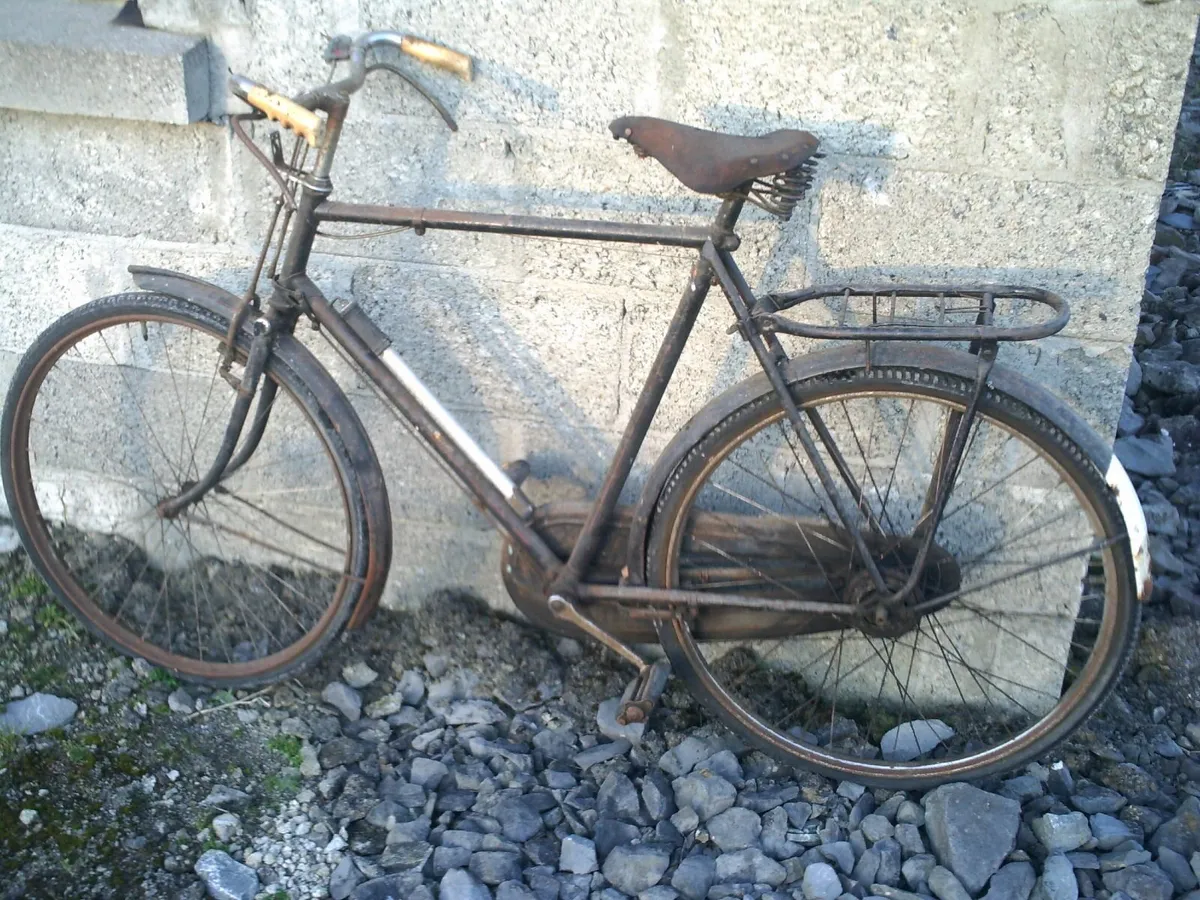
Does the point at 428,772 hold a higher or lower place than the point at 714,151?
lower

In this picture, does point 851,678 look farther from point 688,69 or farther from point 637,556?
point 688,69

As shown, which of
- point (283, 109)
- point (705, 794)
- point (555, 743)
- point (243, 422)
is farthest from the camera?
point (555, 743)

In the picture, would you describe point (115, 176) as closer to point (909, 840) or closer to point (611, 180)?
point (611, 180)

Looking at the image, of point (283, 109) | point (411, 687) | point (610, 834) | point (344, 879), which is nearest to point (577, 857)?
point (610, 834)

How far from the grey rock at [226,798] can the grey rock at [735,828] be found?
3.74ft

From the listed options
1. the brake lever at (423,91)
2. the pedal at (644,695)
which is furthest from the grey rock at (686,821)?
the brake lever at (423,91)

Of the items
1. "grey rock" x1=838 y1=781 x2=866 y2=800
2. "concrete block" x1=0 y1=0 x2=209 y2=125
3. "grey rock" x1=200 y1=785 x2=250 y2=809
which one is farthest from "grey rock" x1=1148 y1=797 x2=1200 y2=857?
"concrete block" x1=0 y1=0 x2=209 y2=125

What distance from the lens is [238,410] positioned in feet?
9.58

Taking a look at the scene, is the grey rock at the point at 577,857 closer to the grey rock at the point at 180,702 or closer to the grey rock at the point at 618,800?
the grey rock at the point at 618,800

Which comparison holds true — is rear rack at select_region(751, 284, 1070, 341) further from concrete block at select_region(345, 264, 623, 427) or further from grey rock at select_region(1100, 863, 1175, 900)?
grey rock at select_region(1100, 863, 1175, 900)

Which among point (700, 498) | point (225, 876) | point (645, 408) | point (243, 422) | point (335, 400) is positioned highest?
point (645, 408)

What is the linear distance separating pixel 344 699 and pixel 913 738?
1.52 meters

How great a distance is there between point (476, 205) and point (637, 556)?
0.96 m

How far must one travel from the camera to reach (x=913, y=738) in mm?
3105
